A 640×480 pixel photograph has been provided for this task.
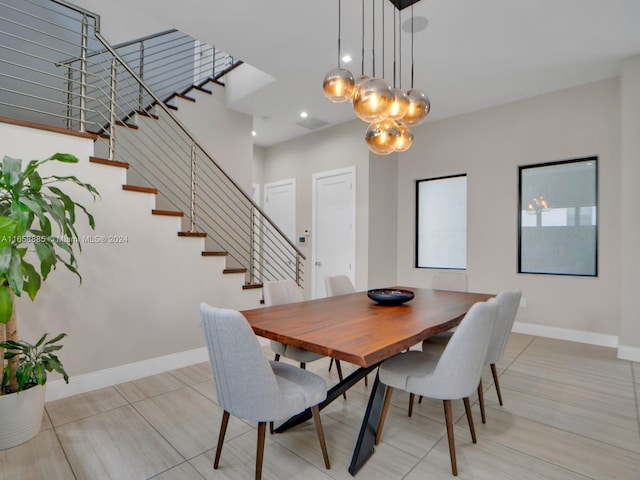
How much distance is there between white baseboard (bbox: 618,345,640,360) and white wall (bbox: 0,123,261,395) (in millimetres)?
4200

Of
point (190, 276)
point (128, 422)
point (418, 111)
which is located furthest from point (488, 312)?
point (190, 276)

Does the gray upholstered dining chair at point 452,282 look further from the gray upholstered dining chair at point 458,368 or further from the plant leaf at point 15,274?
the plant leaf at point 15,274

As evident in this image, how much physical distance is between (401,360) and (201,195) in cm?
351

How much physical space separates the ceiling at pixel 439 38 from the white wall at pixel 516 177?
31cm

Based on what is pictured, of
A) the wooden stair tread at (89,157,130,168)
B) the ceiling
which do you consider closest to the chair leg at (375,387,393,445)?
the wooden stair tread at (89,157,130,168)

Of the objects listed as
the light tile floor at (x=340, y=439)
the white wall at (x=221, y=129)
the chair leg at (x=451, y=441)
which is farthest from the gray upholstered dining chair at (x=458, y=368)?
the white wall at (x=221, y=129)

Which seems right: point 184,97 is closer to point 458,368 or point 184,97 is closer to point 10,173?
point 10,173

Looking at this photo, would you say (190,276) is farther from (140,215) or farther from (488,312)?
(488,312)

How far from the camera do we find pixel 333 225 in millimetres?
5426

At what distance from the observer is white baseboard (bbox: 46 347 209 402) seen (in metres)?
2.53

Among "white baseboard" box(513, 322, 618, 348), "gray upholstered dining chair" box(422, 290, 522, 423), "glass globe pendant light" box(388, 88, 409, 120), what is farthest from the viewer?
"white baseboard" box(513, 322, 618, 348)

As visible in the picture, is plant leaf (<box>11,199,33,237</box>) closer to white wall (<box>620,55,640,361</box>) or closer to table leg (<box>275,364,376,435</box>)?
table leg (<box>275,364,376,435</box>)

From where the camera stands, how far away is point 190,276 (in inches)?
127

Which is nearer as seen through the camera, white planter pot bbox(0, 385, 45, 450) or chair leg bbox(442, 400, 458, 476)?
chair leg bbox(442, 400, 458, 476)
